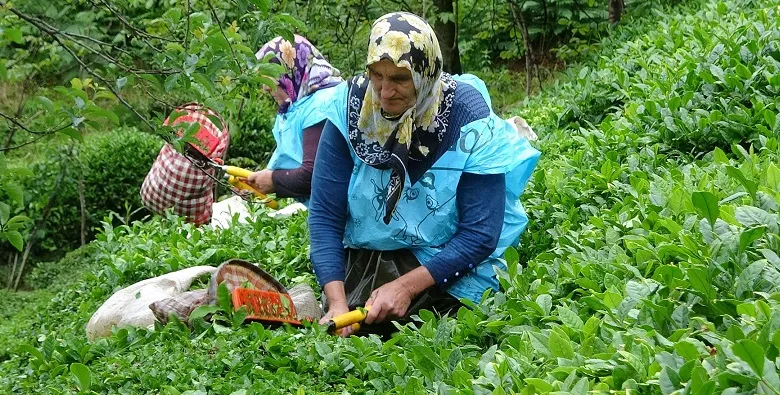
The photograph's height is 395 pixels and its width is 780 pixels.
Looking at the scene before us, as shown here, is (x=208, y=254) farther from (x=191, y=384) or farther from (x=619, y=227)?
(x=619, y=227)

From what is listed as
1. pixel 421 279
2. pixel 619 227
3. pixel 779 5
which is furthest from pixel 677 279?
pixel 779 5

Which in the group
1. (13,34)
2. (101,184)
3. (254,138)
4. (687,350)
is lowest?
(101,184)

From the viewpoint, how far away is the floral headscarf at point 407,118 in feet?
12.9

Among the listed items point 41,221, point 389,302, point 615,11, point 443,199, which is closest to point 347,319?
point 389,302

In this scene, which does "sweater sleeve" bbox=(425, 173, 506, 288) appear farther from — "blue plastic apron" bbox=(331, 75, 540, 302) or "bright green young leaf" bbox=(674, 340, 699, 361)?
"bright green young leaf" bbox=(674, 340, 699, 361)

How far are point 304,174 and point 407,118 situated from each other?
1.25 m

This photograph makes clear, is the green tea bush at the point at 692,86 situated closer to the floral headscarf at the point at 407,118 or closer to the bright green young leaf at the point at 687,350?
the floral headscarf at the point at 407,118

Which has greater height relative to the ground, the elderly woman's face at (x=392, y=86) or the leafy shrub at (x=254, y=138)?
the elderly woman's face at (x=392, y=86)

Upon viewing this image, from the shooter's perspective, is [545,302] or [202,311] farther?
[202,311]

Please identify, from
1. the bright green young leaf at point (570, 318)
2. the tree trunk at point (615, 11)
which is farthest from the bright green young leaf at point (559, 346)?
the tree trunk at point (615, 11)

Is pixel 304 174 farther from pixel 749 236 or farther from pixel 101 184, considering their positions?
pixel 101 184

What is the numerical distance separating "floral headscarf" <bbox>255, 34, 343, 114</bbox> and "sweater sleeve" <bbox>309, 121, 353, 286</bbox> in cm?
142

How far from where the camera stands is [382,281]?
13.9 feet

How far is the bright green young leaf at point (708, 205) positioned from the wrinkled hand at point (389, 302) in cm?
139
